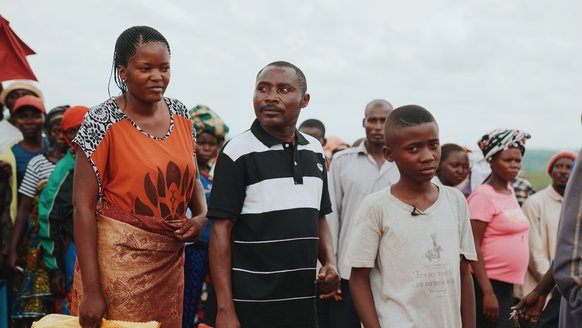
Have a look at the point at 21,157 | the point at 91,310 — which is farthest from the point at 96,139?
the point at 21,157

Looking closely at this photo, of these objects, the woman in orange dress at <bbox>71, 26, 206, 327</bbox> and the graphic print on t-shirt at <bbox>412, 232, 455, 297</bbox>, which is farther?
the graphic print on t-shirt at <bbox>412, 232, 455, 297</bbox>

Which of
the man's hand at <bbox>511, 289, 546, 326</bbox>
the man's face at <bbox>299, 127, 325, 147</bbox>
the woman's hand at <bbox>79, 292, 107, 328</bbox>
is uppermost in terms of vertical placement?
the man's face at <bbox>299, 127, 325, 147</bbox>

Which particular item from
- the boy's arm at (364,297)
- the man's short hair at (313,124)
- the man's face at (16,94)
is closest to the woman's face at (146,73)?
the boy's arm at (364,297)

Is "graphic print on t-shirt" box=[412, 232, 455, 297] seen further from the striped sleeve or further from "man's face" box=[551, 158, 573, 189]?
"man's face" box=[551, 158, 573, 189]

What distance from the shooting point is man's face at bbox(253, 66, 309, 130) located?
3244 mm

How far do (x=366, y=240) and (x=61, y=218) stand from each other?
99.7 inches

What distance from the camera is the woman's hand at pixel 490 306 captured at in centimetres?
454

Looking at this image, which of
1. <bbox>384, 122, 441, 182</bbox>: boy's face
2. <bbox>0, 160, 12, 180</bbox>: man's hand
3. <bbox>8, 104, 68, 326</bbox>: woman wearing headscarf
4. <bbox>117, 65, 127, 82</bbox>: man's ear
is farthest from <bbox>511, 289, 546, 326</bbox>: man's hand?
<bbox>0, 160, 12, 180</bbox>: man's hand

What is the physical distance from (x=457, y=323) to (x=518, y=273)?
2121 millimetres

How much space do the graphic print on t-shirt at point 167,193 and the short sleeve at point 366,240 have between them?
34.5 inches

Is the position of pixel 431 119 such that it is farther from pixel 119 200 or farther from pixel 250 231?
pixel 119 200

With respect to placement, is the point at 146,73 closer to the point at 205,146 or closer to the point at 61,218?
the point at 61,218

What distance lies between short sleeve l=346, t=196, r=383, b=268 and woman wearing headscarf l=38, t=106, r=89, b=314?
2304 millimetres

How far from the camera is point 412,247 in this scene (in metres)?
3.13
